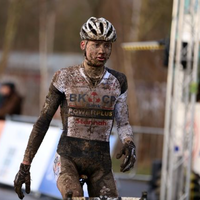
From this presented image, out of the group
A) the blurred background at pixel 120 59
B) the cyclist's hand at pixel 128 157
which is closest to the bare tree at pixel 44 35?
the blurred background at pixel 120 59

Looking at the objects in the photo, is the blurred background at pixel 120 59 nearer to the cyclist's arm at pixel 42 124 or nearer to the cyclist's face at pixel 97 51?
the cyclist's arm at pixel 42 124

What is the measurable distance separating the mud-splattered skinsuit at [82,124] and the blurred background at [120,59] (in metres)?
6.31

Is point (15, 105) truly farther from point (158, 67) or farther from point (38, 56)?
point (38, 56)

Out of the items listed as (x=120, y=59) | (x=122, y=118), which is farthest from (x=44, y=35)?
(x=122, y=118)

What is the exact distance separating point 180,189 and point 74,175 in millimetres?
6167

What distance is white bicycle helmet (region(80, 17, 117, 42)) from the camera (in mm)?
5516

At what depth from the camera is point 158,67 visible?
69.1ft

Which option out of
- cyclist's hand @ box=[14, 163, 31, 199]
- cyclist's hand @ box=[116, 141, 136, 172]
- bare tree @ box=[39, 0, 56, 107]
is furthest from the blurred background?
cyclist's hand @ box=[116, 141, 136, 172]

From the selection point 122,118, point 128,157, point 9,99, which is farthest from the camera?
point 9,99

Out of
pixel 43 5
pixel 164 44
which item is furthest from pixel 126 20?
pixel 164 44

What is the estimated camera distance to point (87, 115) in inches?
220

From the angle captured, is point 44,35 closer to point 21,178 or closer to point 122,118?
point 122,118

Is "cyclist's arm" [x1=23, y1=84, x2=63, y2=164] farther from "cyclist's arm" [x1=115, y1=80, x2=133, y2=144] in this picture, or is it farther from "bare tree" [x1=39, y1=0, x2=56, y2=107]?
"bare tree" [x1=39, y1=0, x2=56, y2=107]

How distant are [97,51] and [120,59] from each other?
16.3m
